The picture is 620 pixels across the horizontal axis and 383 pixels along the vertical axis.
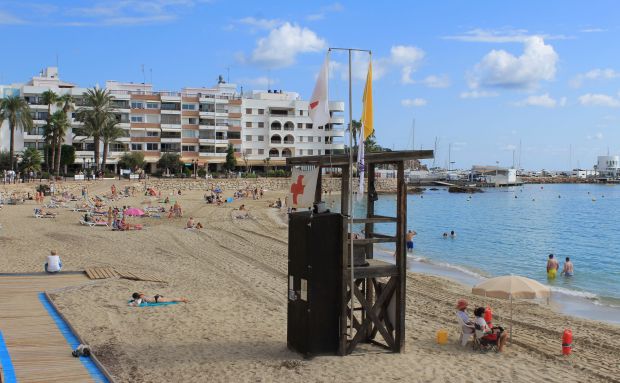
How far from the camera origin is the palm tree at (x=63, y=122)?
242 ft

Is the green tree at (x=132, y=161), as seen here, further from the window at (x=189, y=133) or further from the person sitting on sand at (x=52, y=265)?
the person sitting on sand at (x=52, y=265)

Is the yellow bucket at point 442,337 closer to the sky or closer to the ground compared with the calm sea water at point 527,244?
closer to the sky

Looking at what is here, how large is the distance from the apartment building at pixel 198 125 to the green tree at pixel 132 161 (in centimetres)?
338

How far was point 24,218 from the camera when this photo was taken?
38.3m

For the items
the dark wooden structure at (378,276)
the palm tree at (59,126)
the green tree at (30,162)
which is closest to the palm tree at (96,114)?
the palm tree at (59,126)

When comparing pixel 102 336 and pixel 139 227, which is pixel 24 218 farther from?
pixel 102 336

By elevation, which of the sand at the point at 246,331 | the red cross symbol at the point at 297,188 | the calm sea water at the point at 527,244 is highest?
the red cross symbol at the point at 297,188

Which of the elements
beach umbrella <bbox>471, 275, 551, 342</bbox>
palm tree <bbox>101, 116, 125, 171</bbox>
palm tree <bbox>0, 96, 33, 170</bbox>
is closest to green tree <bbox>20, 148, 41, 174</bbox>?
palm tree <bbox>0, 96, 33, 170</bbox>

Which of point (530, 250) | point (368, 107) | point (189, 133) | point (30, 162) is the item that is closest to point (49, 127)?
point (30, 162)

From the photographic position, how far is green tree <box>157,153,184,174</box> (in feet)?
293

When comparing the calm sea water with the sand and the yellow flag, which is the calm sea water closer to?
the sand

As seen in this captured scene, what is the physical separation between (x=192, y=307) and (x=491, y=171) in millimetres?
164660

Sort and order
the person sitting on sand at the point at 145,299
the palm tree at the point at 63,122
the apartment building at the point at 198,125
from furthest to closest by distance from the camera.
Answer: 1. the apartment building at the point at 198,125
2. the palm tree at the point at 63,122
3. the person sitting on sand at the point at 145,299

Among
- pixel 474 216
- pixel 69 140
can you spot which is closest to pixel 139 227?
pixel 474 216
